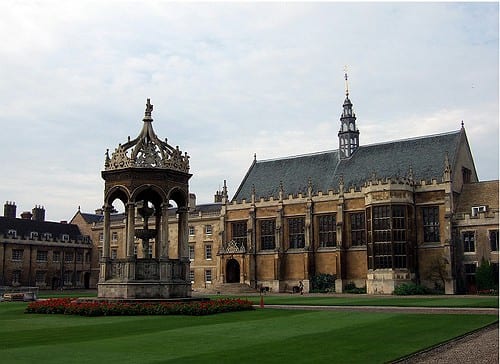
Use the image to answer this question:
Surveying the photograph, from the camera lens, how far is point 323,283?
6272 centimetres

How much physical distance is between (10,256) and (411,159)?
50.2 m

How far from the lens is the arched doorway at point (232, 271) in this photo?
7044cm

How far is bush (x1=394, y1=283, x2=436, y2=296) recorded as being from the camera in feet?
174

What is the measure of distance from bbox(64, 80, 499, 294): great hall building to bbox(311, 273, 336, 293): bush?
0.66 m

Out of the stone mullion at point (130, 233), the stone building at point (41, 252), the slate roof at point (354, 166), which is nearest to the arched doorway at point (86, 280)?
the stone building at point (41, 252)

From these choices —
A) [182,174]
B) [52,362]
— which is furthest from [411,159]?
[52,362]

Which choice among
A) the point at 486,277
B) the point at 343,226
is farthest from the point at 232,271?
the point at 486,277

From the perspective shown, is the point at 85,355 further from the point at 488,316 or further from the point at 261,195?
the point at 261,195

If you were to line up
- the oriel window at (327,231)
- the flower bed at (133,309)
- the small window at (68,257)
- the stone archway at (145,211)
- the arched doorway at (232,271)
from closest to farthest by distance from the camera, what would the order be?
the flower bed at (133,309) → the stone archway at (145,211) → the oriel window at (327,231) → the arched doorway at (232,271) → the small window at (68,257)

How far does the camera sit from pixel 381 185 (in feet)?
190

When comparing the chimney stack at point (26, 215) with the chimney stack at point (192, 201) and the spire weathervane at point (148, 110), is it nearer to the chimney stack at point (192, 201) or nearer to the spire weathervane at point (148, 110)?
the chimney stack at point (192, 201)

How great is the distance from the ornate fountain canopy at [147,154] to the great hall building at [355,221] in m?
29.0

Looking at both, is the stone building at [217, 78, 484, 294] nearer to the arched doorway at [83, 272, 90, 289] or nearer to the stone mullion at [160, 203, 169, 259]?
the arched doorway at [83, 272, 90, 289]

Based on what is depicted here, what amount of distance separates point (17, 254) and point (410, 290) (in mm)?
49450
